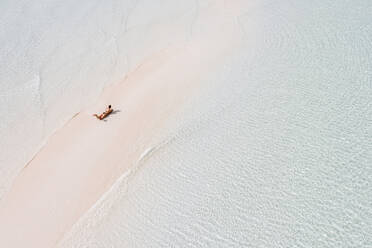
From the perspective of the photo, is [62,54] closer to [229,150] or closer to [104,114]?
[104,114]

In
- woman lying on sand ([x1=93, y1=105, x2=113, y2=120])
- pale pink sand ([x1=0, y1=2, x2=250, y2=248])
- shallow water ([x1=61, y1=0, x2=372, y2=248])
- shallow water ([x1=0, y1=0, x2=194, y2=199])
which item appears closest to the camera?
shallow water ([x1=61, y1=0, x2=372, y2=248])

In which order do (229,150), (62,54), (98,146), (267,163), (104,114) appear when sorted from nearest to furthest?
(267,163) → (229,150) → (98,146) → (104,114) → (62,54)

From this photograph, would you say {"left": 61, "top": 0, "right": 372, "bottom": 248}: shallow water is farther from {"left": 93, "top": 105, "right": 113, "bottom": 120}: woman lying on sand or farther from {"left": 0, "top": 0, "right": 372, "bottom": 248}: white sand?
{"left": 93, "top": 105, "right": 113, "bottom": 120}: woman lying on sand

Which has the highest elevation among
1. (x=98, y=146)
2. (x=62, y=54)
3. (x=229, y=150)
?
(x=62, y=54)

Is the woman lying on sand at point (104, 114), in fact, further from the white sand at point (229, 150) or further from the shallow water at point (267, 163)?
the shallow water at point (267, 163)

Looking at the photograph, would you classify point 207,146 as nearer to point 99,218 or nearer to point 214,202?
point 214,202

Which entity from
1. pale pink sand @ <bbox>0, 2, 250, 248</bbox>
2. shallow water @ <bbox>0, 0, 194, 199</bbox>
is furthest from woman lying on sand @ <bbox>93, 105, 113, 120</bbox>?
shallow water @ <bbox>0, 0, 194, 199</bbox>

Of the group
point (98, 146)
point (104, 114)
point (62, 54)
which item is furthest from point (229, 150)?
point (62, 54)
